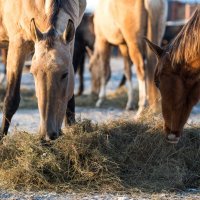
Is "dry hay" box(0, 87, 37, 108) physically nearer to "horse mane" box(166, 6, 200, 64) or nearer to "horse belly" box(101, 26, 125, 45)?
"horse belly" box(101, 26, 125, 45)

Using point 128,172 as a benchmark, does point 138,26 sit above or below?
above

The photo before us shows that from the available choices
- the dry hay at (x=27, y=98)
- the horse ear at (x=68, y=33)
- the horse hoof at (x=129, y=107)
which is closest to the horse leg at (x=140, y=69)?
the horse hoof at (x=129, y=107)

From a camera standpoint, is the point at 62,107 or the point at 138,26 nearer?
the point at 62,107

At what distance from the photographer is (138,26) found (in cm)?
850

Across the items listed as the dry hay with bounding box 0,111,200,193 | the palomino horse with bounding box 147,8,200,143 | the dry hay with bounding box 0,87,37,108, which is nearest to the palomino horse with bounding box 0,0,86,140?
the dry hay with bounding box 0,111,200,193

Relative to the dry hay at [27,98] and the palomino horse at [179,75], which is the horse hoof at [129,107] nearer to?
the dry hay at [27,98]

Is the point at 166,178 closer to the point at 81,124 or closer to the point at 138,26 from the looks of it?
the point at 81,124

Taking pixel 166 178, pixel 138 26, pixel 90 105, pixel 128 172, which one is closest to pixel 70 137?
pixel 128 172

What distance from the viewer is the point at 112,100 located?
10664 millimetres

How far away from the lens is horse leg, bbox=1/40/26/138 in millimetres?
5641

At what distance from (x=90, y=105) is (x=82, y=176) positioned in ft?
18.4

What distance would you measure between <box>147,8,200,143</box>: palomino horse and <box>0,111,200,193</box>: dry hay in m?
0.29

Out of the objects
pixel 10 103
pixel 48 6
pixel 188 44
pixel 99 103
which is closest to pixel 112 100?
pixel 99 103

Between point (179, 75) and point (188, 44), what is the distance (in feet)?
1.03
